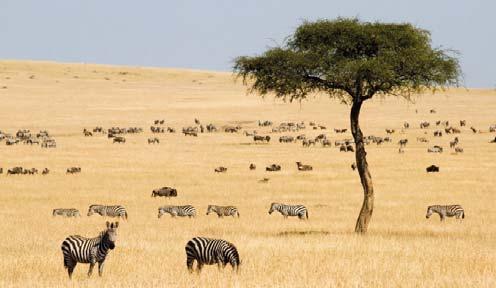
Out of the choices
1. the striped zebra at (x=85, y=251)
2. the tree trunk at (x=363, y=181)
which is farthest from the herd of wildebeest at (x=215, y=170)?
the tree trunk at (x=363, y=181)

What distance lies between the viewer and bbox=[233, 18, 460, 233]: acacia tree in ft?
79.4

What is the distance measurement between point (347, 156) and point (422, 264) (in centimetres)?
3681

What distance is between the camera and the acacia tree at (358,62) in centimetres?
2420

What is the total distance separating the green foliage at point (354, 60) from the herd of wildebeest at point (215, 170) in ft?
18.0

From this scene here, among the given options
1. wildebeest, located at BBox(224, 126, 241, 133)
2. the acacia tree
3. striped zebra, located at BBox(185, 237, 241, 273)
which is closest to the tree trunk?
the acacia tree

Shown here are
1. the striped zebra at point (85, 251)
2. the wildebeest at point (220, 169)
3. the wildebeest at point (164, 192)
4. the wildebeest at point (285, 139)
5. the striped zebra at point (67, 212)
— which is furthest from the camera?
the wildebeest at point (285, 139)

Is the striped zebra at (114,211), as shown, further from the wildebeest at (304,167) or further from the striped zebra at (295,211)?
the wildebeest at (304,167)

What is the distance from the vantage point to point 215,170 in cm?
4406

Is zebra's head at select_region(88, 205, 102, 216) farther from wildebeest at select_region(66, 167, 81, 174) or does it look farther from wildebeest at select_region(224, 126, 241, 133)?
wildebeest at select_region(224, 126, 241, 133)

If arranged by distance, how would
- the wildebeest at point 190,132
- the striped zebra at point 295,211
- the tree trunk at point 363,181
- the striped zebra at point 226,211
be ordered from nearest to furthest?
the tree trunk at point 363,181
the striped zebra at point 226,211
the striped zebra at point 295,211
the wildebeest at point 190,132

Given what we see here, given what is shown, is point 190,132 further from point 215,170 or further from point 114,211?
point 114,211

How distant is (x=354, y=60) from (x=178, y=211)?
8.66m

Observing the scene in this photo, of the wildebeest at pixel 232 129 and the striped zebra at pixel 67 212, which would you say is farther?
the wildebeest at pixel 232 129

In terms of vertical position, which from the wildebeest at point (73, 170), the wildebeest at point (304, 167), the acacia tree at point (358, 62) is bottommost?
the wildebeest at point (73, 170)
